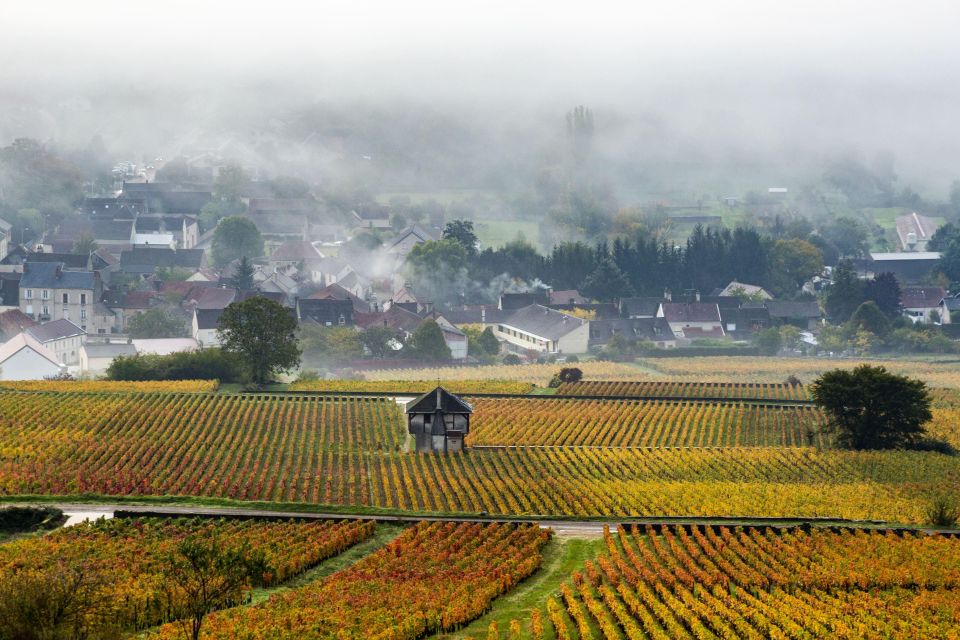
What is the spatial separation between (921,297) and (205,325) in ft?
199

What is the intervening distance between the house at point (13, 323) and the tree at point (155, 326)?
7330mm

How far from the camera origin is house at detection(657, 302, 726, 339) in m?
120

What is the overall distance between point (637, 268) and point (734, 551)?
9608 centimetres

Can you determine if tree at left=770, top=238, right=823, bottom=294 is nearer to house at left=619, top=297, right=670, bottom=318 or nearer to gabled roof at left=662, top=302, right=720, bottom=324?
house at left=619, top=297, right=670, bottom=318

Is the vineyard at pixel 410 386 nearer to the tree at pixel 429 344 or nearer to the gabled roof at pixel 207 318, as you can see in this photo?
the tree at pixel 429 344

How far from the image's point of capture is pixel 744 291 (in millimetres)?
135500

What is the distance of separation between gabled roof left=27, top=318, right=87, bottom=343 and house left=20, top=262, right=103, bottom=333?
39.1 ft

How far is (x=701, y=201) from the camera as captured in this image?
191 metres

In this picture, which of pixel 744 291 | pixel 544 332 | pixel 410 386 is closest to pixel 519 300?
pixel 544 332

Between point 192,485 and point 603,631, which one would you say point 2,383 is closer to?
point 192,485

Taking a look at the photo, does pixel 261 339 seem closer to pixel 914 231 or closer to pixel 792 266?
pixel 792 266

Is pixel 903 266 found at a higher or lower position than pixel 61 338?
higher

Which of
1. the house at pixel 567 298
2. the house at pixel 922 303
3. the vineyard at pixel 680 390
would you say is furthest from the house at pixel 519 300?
the vineyard at pixel 680 390

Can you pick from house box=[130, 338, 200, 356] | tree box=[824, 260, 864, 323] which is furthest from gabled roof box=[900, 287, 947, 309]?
house box=[130, 338, 200, 356]
